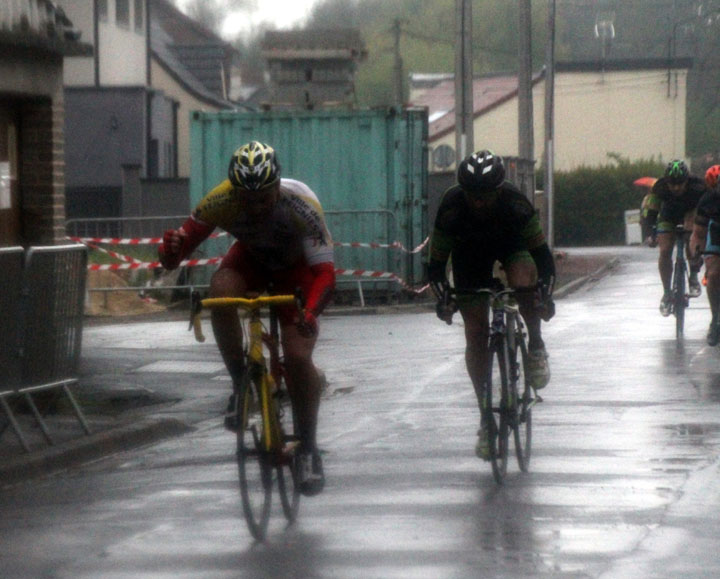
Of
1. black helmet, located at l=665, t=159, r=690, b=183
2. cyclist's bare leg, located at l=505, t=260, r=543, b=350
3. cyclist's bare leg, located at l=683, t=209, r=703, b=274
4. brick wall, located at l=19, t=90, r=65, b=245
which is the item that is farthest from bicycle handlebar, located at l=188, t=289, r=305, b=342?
black helmet, located at l=665, t=159, r=690, b=183

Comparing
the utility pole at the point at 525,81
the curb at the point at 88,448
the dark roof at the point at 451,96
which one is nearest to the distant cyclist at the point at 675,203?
the curb at the point at 88,448

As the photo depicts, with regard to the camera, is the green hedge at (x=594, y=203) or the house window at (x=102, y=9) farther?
the green hedge at (x=594, y=203)

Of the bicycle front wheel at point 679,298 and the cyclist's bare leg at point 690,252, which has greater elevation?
the cyclist's bare leg at point 690,252

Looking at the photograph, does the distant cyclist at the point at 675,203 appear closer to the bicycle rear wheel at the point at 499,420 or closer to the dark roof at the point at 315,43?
the bicycle rear wheel at the point at 499,420

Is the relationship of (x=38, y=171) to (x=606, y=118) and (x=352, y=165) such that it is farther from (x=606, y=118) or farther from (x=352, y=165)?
(x=606, y=118)

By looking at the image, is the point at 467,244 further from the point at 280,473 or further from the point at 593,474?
the point at 280,473

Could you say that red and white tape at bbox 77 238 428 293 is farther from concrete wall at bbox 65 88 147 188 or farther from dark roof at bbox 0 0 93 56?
concrete wall at bbox 65 88 147 188

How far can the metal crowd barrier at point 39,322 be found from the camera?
10.2 m

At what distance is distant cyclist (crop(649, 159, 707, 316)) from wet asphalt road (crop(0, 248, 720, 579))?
2.65 m

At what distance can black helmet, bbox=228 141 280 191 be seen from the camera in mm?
7371

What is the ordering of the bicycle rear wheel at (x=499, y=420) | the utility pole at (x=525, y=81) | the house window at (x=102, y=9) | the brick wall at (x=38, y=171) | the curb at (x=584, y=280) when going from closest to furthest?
the bicycle rear wheel at (x=499, y=420) < the brick wall at (x=38, y=171) < the curb at (x=584, y=280) < the utility pole at (x=525, y=81) < the house window at (x=102, y=9)

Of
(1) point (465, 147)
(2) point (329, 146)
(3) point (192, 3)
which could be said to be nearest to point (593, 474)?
(2) point (329, 146)

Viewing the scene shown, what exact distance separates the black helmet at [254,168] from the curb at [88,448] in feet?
9.78

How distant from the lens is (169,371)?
15.0 metres
